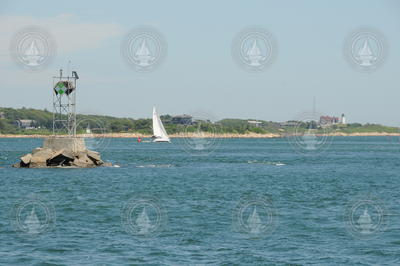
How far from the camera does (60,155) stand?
7088 cm

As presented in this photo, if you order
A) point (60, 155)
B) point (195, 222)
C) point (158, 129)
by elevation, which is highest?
point (158, 129)

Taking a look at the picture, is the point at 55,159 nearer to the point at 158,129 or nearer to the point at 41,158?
the point at 41,158

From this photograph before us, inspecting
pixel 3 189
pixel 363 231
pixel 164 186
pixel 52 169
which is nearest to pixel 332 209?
pixel 363 231

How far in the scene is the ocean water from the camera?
86.3 feet

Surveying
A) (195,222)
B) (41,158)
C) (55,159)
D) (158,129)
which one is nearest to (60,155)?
(55,159)

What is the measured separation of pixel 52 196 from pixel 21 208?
23.2 ft

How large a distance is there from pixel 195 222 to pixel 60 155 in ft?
129

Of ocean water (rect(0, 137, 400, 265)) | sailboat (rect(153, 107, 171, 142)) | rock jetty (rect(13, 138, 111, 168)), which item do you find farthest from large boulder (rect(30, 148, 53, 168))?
sailboat (rect(153, 107, 171, 142))

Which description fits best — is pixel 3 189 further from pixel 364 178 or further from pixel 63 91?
pixel 364 178

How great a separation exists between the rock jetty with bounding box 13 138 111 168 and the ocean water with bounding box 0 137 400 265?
8279 millimetres

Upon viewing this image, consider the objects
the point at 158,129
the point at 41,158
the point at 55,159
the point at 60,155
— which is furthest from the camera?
the point at 158,129

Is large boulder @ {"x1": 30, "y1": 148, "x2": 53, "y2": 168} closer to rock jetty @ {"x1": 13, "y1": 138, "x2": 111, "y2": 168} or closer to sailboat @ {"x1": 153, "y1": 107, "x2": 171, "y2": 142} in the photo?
rock jetty @ {"x1": 13, "y1": 138, "x2": 111, "y2": 168}

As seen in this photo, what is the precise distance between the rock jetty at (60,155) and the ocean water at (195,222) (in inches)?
326

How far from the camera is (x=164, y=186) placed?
56469 millimetres
